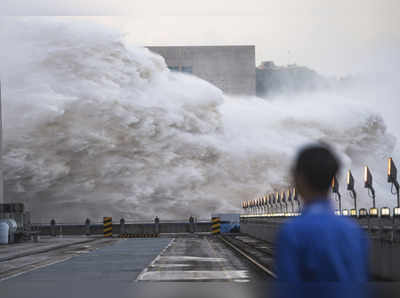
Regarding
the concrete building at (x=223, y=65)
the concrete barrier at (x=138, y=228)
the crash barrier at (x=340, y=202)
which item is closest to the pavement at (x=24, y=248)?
the crash barrier at (x=340, y=202)

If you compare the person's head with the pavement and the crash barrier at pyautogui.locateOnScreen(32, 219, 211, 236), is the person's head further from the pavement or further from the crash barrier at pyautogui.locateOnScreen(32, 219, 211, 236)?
the crash barrier at pyautogui.locateOnScreen(32, 219, 211, 236)

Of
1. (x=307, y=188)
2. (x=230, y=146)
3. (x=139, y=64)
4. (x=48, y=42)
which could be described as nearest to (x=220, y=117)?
(x=230, y=146)

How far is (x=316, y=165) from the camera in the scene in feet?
13.1

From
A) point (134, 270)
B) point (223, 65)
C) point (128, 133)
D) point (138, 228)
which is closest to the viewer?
point (134, 270)

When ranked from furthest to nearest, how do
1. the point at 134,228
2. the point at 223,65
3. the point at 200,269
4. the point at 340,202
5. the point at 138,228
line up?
the point at 223,65, the point at 138,228, the point at 134,228, the point at 340,202, the point at 200,269

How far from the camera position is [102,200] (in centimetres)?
9431

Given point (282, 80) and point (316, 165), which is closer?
point (316, 165)

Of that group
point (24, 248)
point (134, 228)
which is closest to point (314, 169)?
point (24, 248)

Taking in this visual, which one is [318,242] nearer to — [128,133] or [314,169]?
[314,169]

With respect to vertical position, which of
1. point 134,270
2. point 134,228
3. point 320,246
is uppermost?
point 134,228

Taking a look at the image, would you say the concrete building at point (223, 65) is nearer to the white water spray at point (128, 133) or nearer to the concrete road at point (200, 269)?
the white water spray at point (128, 133)

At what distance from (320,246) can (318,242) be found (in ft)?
0.08

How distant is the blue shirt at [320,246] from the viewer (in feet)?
12.1

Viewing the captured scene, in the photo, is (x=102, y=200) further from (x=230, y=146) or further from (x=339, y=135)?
(x=339, y=135)
